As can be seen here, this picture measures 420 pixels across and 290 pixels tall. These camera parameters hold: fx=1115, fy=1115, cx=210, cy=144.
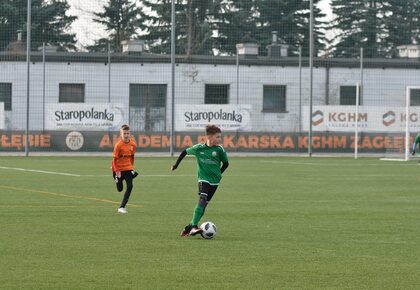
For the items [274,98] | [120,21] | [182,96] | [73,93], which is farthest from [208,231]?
[120,21]

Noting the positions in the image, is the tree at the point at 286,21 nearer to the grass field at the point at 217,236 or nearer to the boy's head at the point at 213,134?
the grass field at the point at 217,236

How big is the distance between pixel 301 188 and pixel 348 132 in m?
23.2

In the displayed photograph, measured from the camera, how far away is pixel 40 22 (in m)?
58.6

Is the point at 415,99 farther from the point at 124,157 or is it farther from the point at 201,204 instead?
the point at 201,204

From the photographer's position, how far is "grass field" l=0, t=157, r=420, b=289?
11.7m

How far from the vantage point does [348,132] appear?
5034 cm

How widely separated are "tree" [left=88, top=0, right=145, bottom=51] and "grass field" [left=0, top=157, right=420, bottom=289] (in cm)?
3495

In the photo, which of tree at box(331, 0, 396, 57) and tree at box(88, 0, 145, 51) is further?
tree at box(331, 0, 396, 57)

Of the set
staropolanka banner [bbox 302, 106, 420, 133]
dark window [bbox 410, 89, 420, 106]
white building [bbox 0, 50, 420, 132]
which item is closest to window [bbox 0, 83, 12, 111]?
white building [bbox 0, 50, 420, 132]

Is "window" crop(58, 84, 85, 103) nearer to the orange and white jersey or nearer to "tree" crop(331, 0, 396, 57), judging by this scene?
"tree" crop(331, 0, 396, 57)

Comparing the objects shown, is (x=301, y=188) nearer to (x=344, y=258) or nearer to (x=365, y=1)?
(x=344, y=258)

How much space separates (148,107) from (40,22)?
994cm

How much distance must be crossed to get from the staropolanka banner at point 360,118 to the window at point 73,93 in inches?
404

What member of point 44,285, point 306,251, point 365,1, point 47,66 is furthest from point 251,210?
point 365,1
